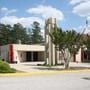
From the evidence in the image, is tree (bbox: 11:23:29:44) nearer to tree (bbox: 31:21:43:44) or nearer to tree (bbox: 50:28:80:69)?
tree (bbox: 31:21:43:44)

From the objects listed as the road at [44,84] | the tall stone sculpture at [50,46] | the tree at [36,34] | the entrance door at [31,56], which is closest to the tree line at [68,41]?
the tall stone sculpture at [50,46]

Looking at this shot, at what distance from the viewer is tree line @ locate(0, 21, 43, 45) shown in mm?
118062

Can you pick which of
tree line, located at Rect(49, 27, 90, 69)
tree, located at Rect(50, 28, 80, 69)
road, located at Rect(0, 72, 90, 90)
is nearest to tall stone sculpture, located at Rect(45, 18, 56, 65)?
tree line, located at Rect(49, 27, 90, 69)

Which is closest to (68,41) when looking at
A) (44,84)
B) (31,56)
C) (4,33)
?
(44,84)

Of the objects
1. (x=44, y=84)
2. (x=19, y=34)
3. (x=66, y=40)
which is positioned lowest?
(x=44, y=84)

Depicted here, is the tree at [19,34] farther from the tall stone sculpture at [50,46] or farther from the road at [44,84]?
the road at [44,84]

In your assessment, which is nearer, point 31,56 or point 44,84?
point 44,84

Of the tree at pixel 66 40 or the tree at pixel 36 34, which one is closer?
the tree at pixel 66 40

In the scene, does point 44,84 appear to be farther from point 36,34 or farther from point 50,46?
point 36,34

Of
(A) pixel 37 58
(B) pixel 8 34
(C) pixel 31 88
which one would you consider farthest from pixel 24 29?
(C) pixel 31 88

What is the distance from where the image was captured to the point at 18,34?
426 feet

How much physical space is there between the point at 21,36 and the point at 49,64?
88.7 meters

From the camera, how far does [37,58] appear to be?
65500 millimetres

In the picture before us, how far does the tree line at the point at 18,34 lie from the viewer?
118062mm
